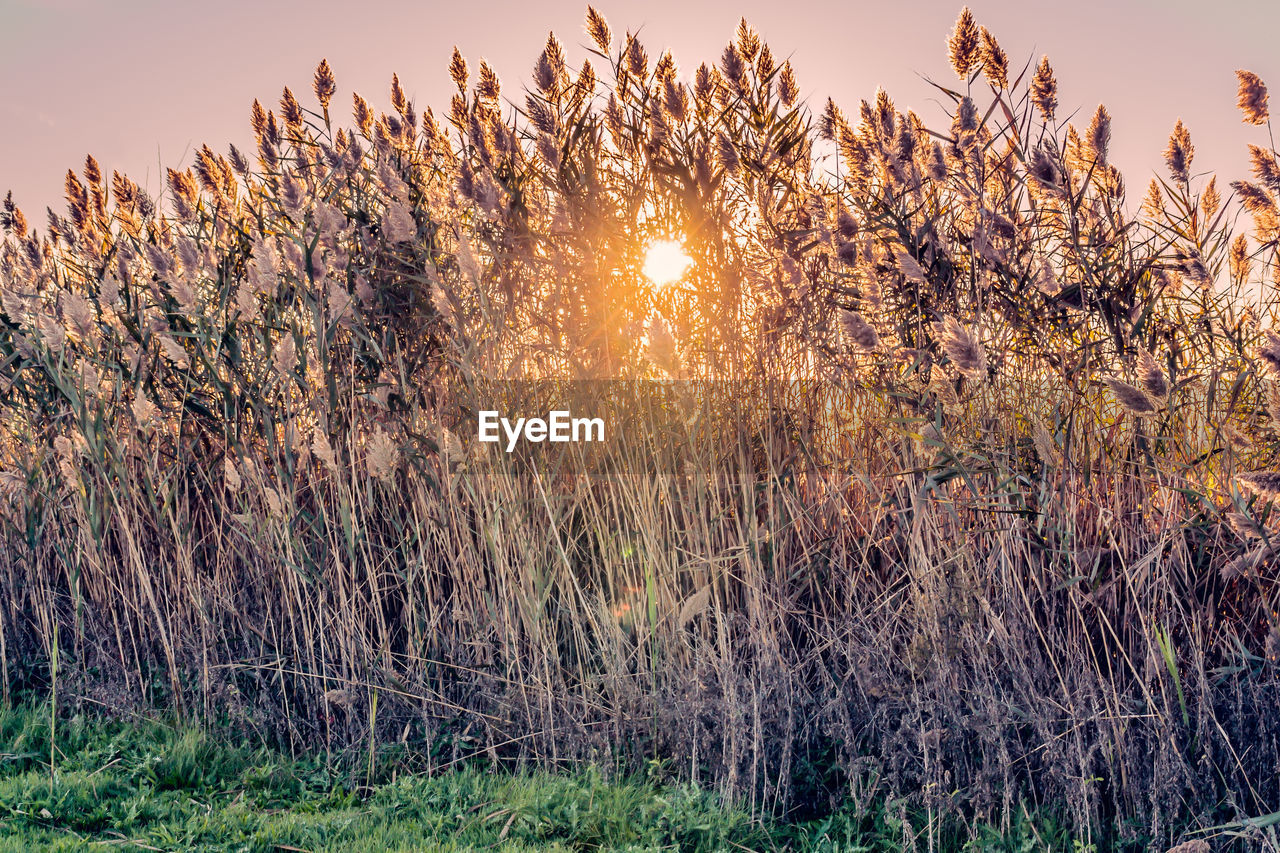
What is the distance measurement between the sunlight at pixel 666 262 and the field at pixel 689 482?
0.04 feet

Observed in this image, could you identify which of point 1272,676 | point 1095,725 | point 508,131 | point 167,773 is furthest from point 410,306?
point 1272,676

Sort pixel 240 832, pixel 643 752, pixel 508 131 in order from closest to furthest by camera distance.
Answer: pixel 240 832
pixel 643 752
pixel 508 131

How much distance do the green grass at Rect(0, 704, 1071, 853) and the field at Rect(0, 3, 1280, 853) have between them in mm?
23

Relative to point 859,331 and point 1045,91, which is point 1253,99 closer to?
point 1045,91

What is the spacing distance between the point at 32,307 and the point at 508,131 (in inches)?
85.4

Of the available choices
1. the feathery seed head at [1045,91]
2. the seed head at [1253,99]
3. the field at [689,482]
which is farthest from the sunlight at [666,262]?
the seed head at [1253,99]

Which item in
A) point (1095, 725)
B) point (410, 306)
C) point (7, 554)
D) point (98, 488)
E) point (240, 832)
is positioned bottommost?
point (240, 832)

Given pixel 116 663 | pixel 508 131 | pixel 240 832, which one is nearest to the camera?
pixel 240 832

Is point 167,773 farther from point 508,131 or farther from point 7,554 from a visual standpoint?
point 508,131

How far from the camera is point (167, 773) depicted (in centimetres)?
287

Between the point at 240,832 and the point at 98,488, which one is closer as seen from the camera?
the point at 240,832

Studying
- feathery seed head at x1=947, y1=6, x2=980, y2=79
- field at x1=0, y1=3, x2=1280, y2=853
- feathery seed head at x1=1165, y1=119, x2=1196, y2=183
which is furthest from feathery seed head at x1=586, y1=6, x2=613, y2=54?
feathery seed head at x1=1165, y1=119, x2=1196, y2=183

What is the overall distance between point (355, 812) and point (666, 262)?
1.96m

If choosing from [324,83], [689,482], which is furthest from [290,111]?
[689,482]
